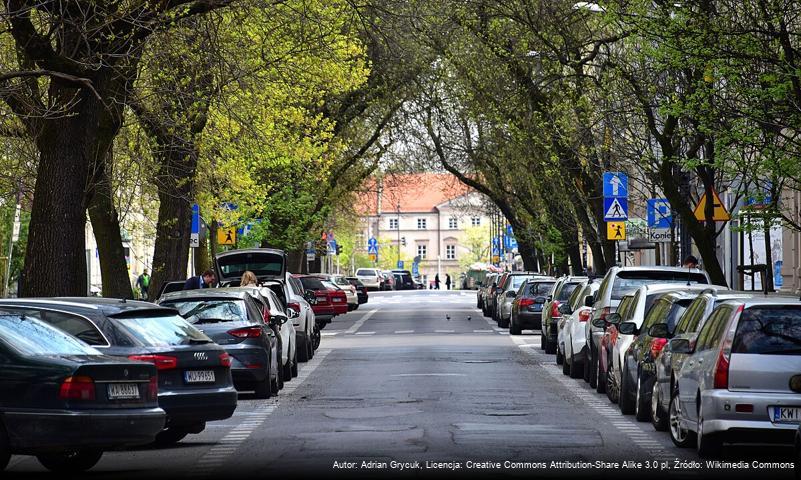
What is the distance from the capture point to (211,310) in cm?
2022

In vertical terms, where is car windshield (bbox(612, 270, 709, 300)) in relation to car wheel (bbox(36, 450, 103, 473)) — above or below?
above

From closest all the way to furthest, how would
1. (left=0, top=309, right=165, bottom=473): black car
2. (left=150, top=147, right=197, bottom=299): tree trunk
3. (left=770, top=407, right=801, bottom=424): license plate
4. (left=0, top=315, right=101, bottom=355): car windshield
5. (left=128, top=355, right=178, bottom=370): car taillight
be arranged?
(left=0, top=309, right=165, bottom=473): black car < (left=0, top=315, right=101, bottom=355): car windshield < (left=770, top=407, right=801, bottom=424): license plate < (left=128, top=355, right=178, bottom=370): car taillight < (left=150, top=147, right=197, bottom=299): tree trunk

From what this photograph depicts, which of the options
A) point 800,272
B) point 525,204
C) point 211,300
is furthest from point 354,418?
point 525,204

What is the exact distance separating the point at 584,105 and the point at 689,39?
13.6 m

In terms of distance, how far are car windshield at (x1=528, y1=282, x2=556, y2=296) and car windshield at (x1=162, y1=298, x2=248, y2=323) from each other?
21916 millimetres

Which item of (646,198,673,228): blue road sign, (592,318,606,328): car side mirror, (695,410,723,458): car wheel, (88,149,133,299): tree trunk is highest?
(646,198,673,228): blue road sign

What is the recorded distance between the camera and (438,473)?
12266 millimetres

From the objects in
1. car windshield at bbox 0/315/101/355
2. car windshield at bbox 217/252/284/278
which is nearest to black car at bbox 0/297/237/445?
car windshield at bbox 0/315/101/355

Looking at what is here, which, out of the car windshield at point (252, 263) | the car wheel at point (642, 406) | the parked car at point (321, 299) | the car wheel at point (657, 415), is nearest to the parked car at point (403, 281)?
the parked car at point (321, 299)

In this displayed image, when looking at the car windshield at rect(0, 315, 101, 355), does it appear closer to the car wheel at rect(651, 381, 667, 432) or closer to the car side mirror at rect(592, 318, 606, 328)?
the car wheel at rect(651, 381, 667, 432)

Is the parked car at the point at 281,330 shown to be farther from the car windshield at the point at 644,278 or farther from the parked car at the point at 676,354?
the parked car at the point at 676,354

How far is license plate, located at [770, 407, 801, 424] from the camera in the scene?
13.0m

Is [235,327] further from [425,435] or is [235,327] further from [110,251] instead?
[110,251]

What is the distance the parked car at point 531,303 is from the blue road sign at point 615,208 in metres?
4.56
